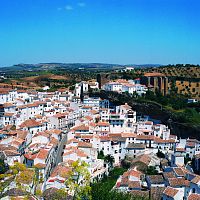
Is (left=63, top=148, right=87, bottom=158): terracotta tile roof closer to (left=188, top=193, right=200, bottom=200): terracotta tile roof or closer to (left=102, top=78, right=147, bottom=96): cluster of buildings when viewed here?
(left=188, top=193, right=200, bottom=200): terracotta tile roof

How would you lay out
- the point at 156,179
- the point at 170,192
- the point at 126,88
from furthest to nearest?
the point at 126,88, the point at 156,179, the point at 170,192

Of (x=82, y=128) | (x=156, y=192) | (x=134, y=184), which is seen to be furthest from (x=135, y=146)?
(x=156, y=192)

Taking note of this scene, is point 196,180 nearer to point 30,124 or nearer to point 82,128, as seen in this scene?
point 82,128

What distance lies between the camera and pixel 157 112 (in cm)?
4503

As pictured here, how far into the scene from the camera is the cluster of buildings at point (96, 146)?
2539cm

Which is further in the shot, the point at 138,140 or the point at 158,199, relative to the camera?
the point at 138,140

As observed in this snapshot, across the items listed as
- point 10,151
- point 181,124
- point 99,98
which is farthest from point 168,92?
point 10,151

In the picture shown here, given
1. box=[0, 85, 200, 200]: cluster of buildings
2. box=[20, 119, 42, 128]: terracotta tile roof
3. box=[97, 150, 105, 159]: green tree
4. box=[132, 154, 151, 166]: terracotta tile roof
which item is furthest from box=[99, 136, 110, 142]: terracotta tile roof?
box=[20, 119, 42, 128]: terracotta tile roof

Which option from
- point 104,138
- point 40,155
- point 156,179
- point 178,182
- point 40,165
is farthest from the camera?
point 104,138

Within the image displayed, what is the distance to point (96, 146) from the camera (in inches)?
1300

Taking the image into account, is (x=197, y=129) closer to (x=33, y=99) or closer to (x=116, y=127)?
(x=116, y=127)

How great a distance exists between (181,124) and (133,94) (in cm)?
1315

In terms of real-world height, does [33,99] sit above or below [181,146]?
above

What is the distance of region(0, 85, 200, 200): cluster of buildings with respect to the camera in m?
25.4
